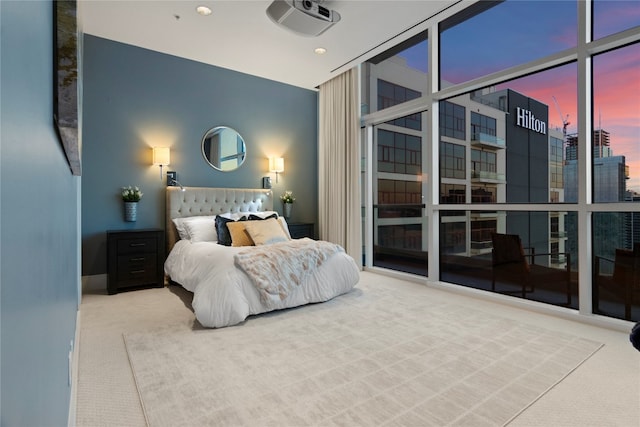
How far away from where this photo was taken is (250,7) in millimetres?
3557

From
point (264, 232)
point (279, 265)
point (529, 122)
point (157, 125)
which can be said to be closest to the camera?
point (279, 265)

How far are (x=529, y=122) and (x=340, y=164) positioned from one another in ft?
8.88

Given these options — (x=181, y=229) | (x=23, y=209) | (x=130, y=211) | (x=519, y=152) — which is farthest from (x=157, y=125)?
(x=23, y=209)

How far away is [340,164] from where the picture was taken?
18.2 feet

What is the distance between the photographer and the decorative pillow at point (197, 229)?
14.2 feet

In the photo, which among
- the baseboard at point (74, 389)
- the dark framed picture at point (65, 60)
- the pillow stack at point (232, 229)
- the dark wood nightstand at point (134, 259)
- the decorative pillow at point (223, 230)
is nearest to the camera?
the dark framed picture at point (65, 60)

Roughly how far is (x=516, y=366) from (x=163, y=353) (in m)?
2.36

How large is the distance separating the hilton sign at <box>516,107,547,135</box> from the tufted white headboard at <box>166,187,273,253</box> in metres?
3.48

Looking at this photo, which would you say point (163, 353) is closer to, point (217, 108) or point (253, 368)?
point (253, 368)

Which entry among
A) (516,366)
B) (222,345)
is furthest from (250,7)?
(516,366)

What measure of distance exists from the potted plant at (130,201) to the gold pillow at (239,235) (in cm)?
127

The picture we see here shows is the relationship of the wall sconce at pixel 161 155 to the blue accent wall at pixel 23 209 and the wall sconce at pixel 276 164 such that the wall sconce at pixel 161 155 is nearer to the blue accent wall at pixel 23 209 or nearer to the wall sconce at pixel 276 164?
the wall sconce at pixel 276 164

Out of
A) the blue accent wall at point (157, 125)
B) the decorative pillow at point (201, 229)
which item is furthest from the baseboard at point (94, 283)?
the decorative pillow at point (201, 229)

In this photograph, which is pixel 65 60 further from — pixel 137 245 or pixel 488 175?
pixel 488 175
